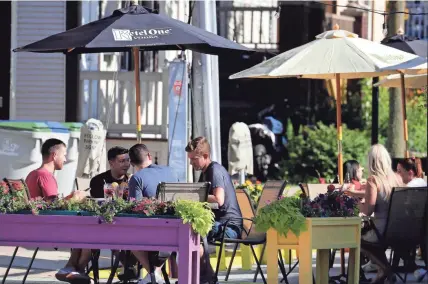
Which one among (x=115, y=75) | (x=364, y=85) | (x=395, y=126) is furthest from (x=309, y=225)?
(x=364, y=85)

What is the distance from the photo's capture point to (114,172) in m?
11.4

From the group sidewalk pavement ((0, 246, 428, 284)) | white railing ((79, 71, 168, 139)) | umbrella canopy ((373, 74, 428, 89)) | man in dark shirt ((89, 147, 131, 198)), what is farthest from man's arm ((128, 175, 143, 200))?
umbrella canopy ((373, 74, 428, 89))

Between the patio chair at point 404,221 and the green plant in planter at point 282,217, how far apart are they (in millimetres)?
2085

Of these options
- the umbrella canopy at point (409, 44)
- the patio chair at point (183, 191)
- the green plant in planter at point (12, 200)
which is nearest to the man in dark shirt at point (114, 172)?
the patio chair at point (183, 191)

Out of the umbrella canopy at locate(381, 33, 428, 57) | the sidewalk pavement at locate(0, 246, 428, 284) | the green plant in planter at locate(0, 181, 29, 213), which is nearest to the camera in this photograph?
the green plant in planter at locate(0, 181, 29, 213)

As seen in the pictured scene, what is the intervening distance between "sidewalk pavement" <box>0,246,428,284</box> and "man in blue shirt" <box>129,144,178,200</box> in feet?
4.96

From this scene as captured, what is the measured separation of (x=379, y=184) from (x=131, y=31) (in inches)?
114

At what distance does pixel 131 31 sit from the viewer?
1148 cm

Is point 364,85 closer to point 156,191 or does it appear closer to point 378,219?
point 378,219

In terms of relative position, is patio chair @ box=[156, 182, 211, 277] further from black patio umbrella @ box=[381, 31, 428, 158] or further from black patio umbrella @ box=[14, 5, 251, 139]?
black patio umbrella @ box=[381, 31, 428, 158]

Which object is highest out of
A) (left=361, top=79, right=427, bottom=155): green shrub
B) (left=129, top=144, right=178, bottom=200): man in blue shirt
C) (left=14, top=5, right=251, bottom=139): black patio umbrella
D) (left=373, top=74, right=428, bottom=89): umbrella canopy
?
(left=14, top=5, right=251, bottom=139): black patio umbrella

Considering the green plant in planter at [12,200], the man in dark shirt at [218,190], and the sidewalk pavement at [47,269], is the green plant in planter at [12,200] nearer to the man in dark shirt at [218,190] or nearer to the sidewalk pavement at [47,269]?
the man in dark shirt at [218,190]

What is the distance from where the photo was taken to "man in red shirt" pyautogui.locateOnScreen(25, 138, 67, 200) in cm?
1070

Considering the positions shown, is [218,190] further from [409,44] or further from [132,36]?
[409,44]
